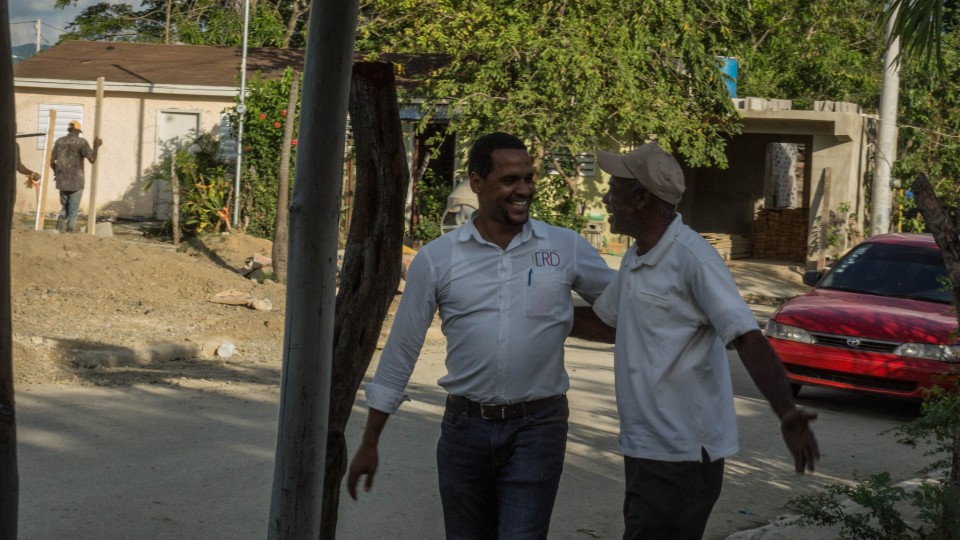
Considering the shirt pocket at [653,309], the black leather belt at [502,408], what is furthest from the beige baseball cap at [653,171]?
the black leather belt at [502,408]

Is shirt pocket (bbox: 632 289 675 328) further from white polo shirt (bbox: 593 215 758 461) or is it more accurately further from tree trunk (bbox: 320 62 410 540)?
tree trunk (bbox: 320 62 410 540)

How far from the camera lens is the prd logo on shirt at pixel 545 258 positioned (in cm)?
432

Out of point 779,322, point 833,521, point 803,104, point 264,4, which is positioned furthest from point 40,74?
→ point 833,521

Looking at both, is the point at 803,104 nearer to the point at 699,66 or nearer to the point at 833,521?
the point at 699,66

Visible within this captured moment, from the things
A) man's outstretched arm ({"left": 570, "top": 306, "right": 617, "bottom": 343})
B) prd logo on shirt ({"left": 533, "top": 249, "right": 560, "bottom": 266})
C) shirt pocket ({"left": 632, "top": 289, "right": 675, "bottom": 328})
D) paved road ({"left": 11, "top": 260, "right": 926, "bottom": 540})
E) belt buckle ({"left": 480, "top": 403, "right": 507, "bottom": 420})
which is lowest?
paved road ({"left": 11, "top": 260, "right": 926, "bottom": 540})

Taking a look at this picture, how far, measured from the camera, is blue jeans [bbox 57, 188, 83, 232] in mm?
21469

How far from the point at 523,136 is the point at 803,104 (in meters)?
10.7

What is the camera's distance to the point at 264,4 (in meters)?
38.9

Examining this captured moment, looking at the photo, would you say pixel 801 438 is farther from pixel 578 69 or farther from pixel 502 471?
pixel 578 69

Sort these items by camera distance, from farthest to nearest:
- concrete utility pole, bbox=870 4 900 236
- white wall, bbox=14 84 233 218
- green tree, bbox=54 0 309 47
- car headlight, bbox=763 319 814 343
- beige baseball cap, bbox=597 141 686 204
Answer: green tree, bbox=54 0 309 47, white wall, bbox=14 84 233 218, concrete utility pole, bbox=870 4 900 236, car headlight, bbox=763 319 814 343, beige baseball cap, bbox=597 141 686 204

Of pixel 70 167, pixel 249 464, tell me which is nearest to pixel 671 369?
pixel 249 464

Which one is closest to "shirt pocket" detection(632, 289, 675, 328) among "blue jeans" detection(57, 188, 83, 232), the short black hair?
the short black hair

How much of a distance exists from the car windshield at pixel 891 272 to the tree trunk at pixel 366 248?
836 centimetres

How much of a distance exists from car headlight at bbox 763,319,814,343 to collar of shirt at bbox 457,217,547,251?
767 centimetres
